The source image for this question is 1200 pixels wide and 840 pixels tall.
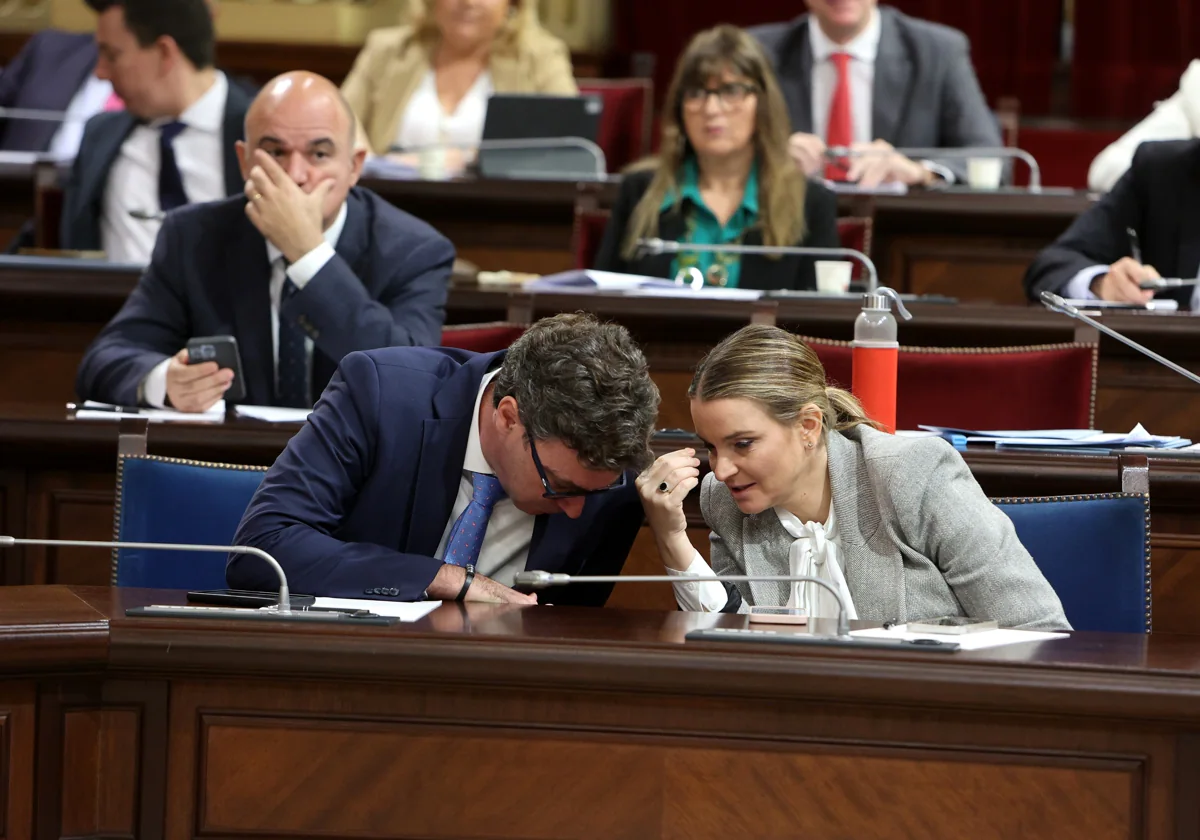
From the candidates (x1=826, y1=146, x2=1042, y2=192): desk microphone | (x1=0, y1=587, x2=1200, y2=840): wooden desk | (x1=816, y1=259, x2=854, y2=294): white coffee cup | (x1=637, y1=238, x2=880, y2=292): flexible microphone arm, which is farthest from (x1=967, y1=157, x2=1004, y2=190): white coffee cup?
(x1=0, y1=587, x2=1200, y2=840): wooden desk

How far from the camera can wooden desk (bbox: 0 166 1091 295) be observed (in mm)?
4676

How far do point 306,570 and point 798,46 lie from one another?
368 cm

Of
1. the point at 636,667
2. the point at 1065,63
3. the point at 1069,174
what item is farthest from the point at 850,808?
the point at 1065,63

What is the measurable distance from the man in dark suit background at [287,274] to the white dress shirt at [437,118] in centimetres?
233

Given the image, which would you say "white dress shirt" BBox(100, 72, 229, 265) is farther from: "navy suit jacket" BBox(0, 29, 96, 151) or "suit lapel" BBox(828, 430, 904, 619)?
"suit lapel" BBox(828, 430, 904, 619)

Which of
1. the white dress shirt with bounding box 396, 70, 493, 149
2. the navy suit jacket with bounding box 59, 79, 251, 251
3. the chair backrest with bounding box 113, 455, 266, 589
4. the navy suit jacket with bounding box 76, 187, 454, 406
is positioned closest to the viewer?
the chair backrest with bounding box 113, 455, 266, 589

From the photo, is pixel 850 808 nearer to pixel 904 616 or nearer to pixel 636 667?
pixel 636 667

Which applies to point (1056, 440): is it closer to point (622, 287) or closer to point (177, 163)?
point (622, 287)

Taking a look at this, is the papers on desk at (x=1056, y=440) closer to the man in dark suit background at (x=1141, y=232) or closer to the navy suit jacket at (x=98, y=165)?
the man in dark suit background at (x=1141, y=232)

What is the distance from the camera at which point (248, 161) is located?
336 centimetres

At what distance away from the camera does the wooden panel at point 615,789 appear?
1.70 meters

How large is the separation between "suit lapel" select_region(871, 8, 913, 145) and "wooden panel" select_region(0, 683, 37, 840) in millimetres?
4031

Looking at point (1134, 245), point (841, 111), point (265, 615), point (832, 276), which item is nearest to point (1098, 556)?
point (265, 615)

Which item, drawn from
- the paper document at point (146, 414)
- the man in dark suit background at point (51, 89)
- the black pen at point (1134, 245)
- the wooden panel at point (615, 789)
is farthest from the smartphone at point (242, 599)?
the man in dark suit background at point (51, 89)
